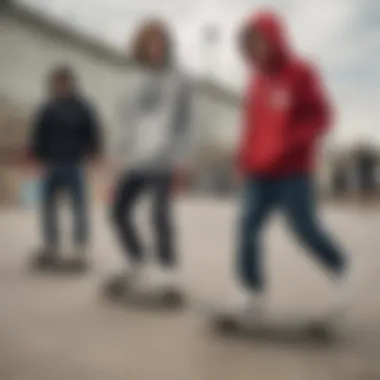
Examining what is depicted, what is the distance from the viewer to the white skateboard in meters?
0.84

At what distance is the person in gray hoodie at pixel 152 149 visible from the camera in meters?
0.92

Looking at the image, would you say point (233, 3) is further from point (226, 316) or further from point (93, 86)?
point (226, 316)

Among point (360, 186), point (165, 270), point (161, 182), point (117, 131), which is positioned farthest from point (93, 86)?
point (360, 186)

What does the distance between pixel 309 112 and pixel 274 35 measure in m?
0.12

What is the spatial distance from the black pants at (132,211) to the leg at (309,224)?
186 millimetres

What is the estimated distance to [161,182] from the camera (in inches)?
36.6

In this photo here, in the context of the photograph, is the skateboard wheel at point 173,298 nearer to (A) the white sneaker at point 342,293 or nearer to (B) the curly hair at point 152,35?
(A) the white sneaker at point 342,293

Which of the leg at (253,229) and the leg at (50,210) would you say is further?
the leg at (50,210)

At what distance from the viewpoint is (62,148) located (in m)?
0.99

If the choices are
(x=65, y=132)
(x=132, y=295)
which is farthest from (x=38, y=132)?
(x=132, y=295)

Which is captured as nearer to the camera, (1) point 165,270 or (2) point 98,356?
(2) point 98,356

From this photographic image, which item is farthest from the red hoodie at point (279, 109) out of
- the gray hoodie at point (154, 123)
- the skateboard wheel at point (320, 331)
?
the skateboard wheel at point (320, 331)

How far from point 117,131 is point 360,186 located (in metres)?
0.38

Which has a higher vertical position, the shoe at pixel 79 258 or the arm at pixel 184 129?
the arm at pixel 184 129
